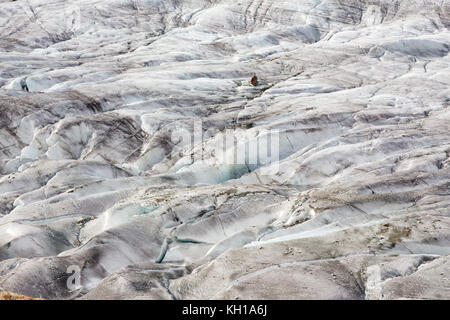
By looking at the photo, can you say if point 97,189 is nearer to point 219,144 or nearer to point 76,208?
point 76,208

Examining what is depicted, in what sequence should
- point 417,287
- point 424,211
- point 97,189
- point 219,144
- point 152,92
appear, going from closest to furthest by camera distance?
point 417,287
point 424,211
point 97,189
point 219,144
point 152,92

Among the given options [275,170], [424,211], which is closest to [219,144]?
[275,170]

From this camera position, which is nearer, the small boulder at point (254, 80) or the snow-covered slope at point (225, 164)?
the snow-covered slope at point (225, 164)

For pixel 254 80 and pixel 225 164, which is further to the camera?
pixel 254 80

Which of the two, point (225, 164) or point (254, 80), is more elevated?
point (254, 80)

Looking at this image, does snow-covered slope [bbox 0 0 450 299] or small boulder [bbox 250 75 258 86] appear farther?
small boulder [bbox 250 75 258 86]

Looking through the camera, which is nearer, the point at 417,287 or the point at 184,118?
the point at 417,287
